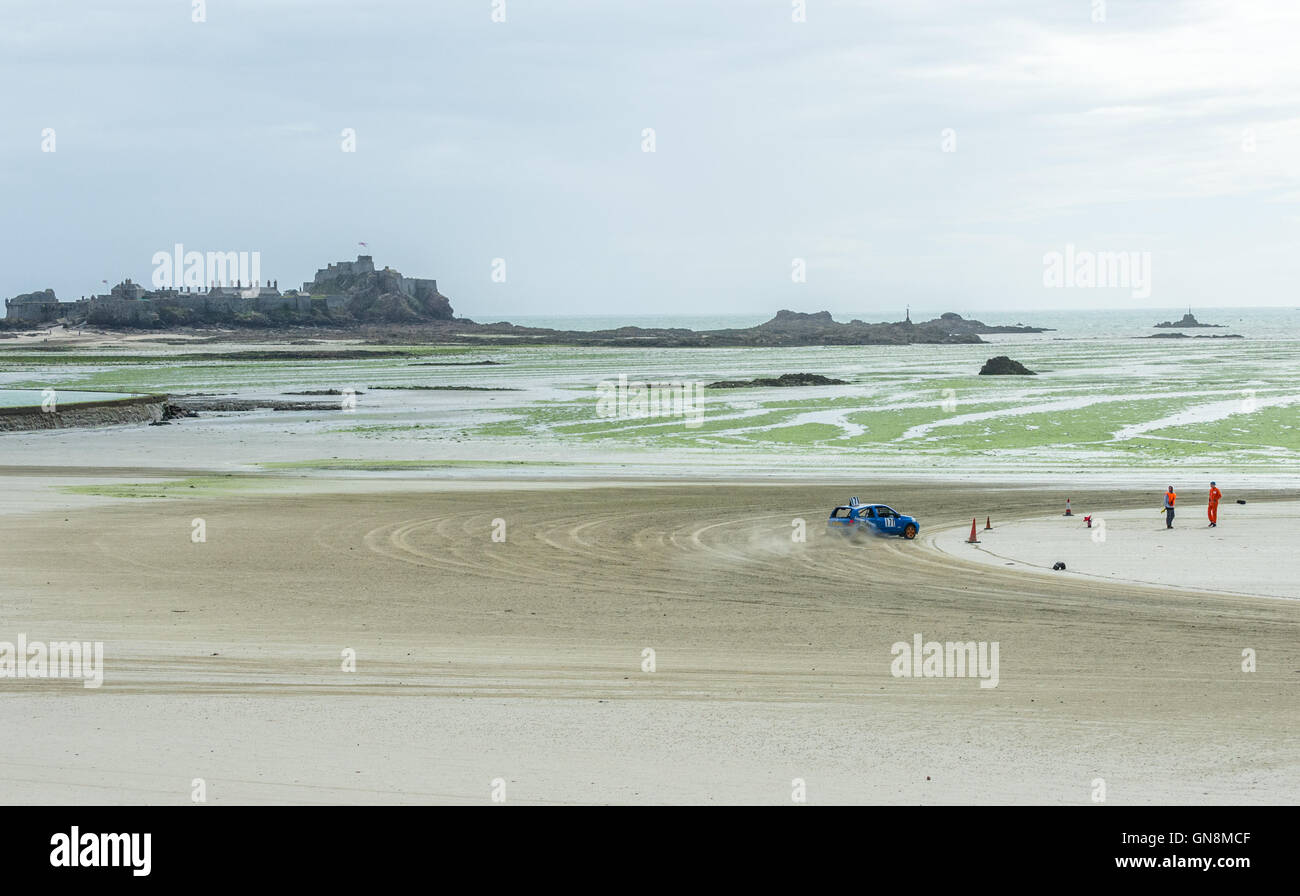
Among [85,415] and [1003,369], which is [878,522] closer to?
[85,415]

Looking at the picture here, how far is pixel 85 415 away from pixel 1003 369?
237 ft

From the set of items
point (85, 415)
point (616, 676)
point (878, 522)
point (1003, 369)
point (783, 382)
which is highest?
point (1003, 369)

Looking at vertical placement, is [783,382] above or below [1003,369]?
below

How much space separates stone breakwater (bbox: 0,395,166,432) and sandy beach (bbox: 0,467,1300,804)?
37.1 metres

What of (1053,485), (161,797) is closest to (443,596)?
(161,797)

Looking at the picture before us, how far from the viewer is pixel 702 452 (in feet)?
163

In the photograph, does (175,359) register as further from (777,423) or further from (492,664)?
(492,664)

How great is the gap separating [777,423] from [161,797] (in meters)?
52.5

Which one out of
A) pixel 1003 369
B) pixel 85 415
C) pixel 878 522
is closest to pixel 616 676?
pixel 878 522

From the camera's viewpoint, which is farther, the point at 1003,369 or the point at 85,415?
the point at 1003,369

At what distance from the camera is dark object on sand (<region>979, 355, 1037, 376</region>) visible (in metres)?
102

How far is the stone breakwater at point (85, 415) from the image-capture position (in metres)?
61.5

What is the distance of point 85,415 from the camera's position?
63844 millimetres

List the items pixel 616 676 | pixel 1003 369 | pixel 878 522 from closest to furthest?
pixel 616 676
pixel 878 522
pixel 1003 369
